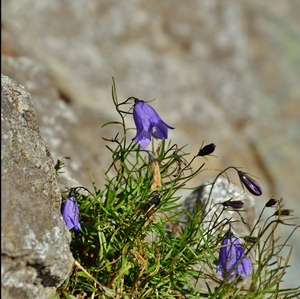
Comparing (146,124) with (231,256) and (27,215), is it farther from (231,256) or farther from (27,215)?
(27,215)

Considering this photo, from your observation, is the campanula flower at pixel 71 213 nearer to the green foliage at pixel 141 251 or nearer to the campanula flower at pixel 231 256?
the green foliage at pixel 141 251

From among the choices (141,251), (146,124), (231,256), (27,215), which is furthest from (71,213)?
(231,256)

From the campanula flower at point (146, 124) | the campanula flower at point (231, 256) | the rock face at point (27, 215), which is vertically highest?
the campanula flower at point (146, 124)

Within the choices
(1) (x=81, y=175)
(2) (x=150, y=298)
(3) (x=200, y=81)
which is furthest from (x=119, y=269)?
(3) (x=200, y=81)

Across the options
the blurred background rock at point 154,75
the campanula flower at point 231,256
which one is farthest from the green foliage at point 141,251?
the blurred background rock at point 154,75

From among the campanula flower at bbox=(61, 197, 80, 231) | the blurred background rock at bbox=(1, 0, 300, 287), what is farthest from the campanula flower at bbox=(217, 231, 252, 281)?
the blurred background rock at bbox=(1, 0, 300, 287)
